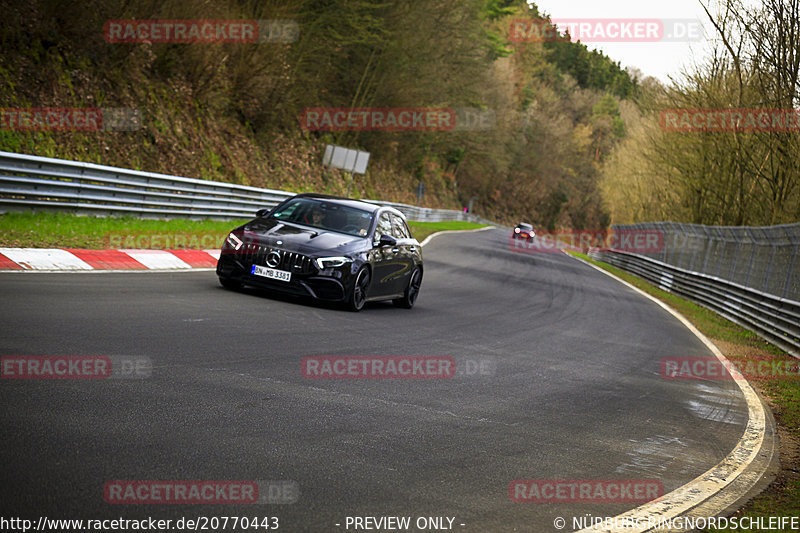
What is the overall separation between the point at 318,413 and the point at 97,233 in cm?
1038

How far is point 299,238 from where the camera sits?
11.7m

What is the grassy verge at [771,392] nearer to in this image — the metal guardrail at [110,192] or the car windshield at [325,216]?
the car windshield at [325,216]

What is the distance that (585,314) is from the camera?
17469 mm

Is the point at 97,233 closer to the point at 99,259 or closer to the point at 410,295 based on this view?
the point at 99,259

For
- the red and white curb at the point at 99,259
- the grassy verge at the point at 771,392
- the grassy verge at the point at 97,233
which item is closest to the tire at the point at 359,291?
the red and white curb at the point at 99,259

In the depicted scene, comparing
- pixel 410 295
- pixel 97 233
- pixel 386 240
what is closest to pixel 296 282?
pixel 386 240

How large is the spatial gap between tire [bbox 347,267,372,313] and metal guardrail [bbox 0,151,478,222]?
257 inches

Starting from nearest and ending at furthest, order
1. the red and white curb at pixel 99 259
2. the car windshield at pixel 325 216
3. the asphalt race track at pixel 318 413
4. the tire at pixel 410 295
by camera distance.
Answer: the asphalt race track at pixel 318 413 < the red and white curb at pixel 99 259 < the car windshield at pixel 325 216 < the tire at pixel 410 295

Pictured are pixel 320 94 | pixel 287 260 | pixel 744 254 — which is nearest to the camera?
pixel 287 260

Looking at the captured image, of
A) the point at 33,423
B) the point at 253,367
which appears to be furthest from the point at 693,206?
the point at 33,423

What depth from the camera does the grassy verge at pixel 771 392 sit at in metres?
5.42

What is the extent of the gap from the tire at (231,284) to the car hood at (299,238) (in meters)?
0.69

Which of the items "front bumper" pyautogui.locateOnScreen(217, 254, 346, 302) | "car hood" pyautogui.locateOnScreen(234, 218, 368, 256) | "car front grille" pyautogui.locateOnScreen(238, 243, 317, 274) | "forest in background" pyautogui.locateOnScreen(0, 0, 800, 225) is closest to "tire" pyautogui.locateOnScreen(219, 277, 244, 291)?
"front bumper" pyautogui.locateOnScreen(217, 254, 346, 302)

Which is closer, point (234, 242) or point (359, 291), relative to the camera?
point (234, 242)
